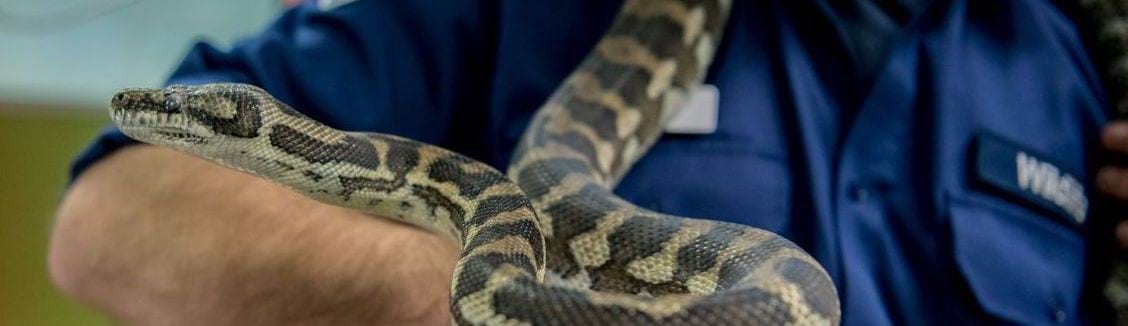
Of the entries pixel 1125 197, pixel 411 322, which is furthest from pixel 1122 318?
pixel 411 322

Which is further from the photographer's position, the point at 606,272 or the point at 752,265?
the point at 606,272

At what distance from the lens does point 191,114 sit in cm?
78

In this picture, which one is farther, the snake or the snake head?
the snake head

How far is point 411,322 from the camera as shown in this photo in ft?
3.41

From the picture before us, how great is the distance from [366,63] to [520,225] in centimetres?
70

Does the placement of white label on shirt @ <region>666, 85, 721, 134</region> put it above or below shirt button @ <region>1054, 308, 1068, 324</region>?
above

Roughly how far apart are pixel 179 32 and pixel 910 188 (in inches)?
66.5

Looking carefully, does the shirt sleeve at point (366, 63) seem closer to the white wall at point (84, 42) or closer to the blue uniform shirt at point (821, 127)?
the blue uniform shirt at point (821, 127)

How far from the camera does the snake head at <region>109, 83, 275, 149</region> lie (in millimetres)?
760

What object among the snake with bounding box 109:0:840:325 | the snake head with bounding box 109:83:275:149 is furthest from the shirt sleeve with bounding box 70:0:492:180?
the snake head with bounding box 109:83:275:149

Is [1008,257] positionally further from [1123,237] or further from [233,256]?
[233,256]

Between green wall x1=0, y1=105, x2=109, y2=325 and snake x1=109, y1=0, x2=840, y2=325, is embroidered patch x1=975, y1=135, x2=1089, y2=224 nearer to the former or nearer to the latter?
snake x1=109, y1=0, x2=840, y2=325

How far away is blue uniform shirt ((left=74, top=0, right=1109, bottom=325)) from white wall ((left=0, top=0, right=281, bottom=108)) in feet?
2.20

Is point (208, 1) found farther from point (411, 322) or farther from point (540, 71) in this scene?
point (411, 322)
